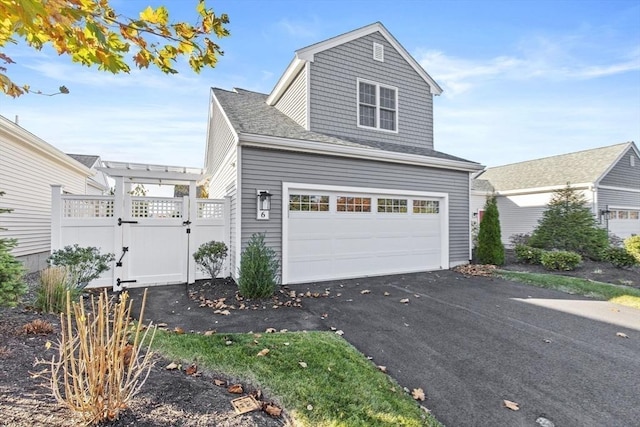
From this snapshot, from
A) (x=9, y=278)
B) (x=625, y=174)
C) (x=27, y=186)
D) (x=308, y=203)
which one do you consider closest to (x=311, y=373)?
(x=9, y=278)

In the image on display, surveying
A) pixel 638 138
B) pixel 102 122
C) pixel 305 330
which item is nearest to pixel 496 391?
pixel 305 330

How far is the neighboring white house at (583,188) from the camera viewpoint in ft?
46.7

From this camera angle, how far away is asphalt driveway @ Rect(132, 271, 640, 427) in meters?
2.75

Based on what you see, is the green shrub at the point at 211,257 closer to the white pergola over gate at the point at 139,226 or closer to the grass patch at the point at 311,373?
the white pergola over gate at the point at 139,226

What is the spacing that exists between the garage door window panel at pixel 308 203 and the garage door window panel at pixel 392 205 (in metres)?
1.67

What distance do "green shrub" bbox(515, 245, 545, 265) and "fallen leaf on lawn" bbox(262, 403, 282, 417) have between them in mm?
10508

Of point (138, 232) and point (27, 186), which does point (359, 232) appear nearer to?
point (138, 232)

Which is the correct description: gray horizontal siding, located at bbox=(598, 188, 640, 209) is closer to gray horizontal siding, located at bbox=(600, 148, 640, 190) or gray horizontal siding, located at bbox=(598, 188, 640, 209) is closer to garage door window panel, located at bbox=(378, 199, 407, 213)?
gray horizontal siding, located at bbox=(600, 148, 640, 190)

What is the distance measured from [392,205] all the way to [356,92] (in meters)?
3.64

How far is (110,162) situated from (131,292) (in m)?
2.78

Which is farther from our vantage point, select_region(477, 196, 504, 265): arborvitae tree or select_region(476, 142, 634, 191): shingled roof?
select_region(476, 142, 634, 191): shingled roof

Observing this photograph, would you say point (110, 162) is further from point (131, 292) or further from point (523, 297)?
point (523, 297)

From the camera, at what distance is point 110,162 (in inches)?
251

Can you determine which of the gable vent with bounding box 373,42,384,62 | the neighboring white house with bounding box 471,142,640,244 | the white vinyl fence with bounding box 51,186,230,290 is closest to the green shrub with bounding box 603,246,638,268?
the neighboring white house with bounding box 471,142,640,244
